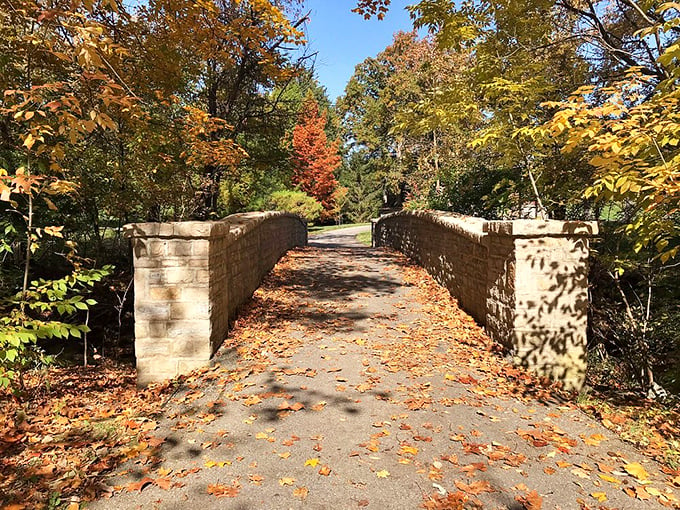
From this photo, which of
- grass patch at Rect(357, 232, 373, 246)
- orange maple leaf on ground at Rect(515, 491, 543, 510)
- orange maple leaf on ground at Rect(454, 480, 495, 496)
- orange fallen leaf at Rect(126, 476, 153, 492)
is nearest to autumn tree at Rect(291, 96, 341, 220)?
grass patch at Rect(357, 232, 373, 246)

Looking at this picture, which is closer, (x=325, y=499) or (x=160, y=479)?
(x=325, y=499)

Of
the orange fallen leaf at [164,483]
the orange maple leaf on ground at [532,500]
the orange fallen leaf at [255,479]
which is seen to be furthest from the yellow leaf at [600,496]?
the orange fallen leaf at [164,483]

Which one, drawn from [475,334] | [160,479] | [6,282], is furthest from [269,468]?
[6,282]

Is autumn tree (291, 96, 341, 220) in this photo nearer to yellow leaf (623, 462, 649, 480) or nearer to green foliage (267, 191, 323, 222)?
green foliage (267, 191, 323, 222)

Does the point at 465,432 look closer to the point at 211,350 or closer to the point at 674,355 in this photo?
the point at 211,350

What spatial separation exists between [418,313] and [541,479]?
371cm

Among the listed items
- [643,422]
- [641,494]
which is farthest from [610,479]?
[643,422]

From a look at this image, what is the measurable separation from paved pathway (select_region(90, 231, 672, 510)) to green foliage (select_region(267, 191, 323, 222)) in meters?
17.5

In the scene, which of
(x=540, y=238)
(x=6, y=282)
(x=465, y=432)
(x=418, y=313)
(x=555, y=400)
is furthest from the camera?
(x=418, y=313)

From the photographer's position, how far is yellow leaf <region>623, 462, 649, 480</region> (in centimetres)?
309

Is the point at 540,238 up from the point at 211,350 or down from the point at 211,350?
up

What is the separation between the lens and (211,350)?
4816mm

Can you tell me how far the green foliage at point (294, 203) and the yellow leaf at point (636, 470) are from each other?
1965 centimetres

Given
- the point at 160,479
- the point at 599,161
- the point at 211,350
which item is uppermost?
the point at 599,161
